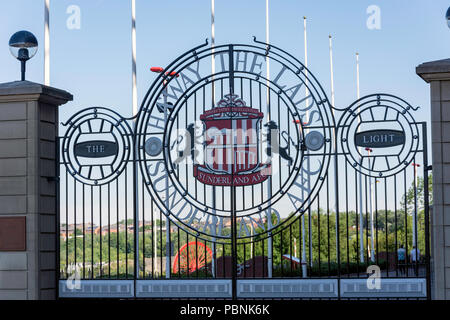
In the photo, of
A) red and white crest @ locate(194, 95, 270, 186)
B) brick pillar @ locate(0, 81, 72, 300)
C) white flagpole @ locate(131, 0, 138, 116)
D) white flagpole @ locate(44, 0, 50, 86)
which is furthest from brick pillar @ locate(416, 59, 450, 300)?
white flagpole @ locate(131, 0, 138, 116)

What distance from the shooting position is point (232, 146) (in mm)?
9609

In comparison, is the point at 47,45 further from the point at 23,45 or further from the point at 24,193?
the point at 24,193

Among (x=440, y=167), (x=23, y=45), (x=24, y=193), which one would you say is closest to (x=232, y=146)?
(x=440, y=167)

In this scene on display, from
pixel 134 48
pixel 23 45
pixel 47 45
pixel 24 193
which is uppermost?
pixel 134 48

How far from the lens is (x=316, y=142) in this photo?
31.0 feet

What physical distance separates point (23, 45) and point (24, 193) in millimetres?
2104

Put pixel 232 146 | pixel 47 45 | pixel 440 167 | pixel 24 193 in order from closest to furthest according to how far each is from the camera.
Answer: pixel 440 167
pixel 232 146
pixel 24 193
pixel 47 45

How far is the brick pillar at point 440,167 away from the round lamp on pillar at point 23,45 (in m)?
5.35

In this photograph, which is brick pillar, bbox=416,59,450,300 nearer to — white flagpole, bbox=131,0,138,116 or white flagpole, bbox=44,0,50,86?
white flagpole, bbox=44,0,50,86

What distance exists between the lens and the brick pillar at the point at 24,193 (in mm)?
9906

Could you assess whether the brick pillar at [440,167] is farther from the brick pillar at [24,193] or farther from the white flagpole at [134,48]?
the white flagpole at [134,48]

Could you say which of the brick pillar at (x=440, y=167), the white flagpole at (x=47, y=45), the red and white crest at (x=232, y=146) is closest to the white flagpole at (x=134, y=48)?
the white flagpole at (x=47, y=45)
